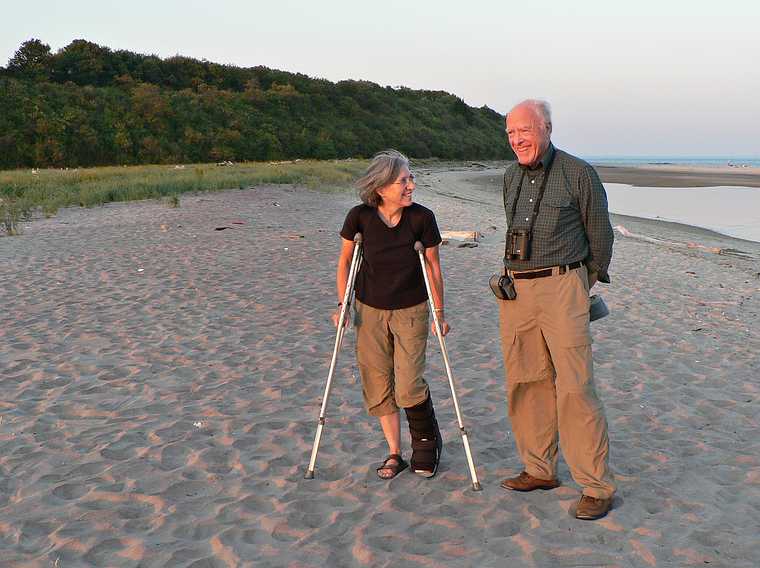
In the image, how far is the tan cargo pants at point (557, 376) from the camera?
3908mm

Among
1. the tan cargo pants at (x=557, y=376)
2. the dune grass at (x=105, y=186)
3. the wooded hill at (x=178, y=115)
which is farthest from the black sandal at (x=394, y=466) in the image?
the wooded hill at (x=178, y=115)

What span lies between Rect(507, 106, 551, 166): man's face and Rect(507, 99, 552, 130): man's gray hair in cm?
2

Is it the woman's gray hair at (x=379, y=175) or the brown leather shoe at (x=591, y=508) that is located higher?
the woman's gray hair at (x=379, y=175)

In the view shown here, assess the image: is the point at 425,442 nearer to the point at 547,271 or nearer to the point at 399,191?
the point at 547,271

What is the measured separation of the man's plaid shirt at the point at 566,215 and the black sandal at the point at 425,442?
1181mm

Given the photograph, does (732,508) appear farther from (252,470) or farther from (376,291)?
(252,470)

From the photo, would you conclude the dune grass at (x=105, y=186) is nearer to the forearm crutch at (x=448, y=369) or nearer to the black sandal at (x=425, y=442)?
the black sandal at (x=425, y=442)

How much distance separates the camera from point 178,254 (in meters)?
13.4

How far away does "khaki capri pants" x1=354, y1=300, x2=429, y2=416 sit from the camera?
4301 mm

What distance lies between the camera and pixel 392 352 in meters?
4.42

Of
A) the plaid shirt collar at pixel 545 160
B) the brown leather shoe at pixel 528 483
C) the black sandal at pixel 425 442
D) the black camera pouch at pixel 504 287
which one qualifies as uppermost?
the plaid shirt collar at pixel 545 160

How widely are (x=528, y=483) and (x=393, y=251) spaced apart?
1.63m

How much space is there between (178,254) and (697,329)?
889 cm

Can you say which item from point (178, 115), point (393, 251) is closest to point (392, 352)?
point (393, 251)
